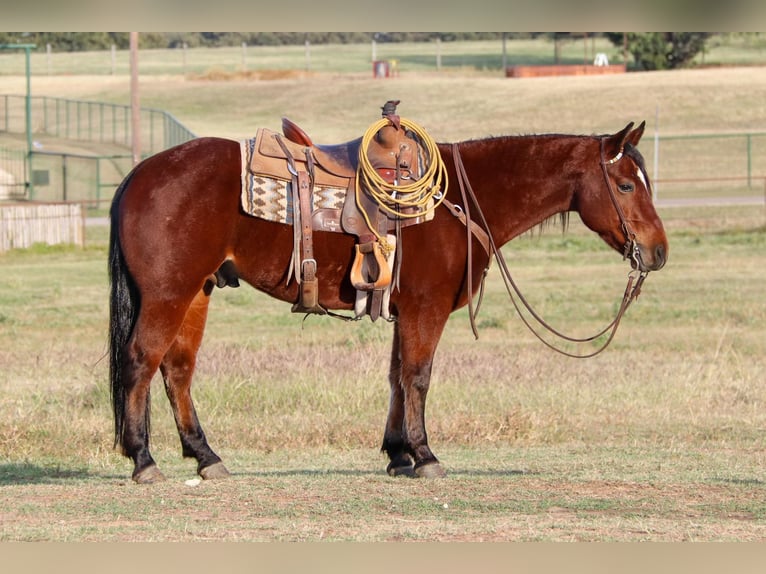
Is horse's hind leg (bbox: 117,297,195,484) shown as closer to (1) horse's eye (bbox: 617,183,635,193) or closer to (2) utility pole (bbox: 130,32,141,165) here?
(1) horse's eye (bbox: 617,183,635,193)

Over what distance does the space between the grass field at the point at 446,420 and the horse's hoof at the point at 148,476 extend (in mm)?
68

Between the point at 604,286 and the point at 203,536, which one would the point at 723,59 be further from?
the point at 203,536

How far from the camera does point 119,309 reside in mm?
7391

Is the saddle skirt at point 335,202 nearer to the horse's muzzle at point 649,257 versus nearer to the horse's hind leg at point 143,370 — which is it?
the horse's hind leg at point 143,370

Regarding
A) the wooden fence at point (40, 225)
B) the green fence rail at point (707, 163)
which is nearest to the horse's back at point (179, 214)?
the wooden fence at point (40, 225)

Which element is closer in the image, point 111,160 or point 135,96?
point 135,96

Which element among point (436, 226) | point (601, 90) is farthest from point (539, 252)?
point (601, 90)

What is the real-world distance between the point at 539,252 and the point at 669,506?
2002 cm

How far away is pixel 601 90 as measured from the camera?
178ft

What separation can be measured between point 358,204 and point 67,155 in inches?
1290

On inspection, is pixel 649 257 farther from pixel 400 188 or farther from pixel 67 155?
pixel 67 155

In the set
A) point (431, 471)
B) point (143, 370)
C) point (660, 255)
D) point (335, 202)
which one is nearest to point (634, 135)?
point (660, 255)

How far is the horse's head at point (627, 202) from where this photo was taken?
7.54 m

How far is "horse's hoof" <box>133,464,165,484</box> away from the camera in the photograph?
7.36m
